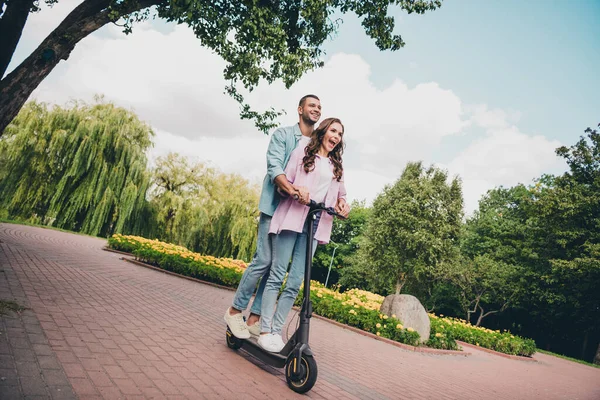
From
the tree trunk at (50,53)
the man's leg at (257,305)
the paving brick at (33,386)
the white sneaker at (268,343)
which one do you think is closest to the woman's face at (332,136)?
the man's leg at (257,305)

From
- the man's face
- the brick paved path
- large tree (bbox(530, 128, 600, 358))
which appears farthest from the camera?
large tree (bbox(530, 128, 600, 358))

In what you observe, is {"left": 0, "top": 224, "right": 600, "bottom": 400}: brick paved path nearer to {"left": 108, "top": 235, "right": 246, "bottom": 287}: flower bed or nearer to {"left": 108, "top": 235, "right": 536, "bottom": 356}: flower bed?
{"left": 108, "top": 235, "right": 536, "bottom": 356}: flower bed

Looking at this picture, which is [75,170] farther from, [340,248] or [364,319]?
[340,248]

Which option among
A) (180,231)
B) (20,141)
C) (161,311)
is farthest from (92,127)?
(161,311)

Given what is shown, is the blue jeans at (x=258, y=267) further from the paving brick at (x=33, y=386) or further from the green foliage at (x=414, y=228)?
the green foliage at (x=414, y=228)

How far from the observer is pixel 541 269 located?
2273 centimetres

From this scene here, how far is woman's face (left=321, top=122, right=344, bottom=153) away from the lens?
308 centimetres

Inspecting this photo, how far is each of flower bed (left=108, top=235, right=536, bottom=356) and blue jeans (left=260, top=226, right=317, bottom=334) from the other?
540 centimetres

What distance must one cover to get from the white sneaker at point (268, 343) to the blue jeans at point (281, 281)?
0.06 m

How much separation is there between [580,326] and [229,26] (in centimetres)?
2946

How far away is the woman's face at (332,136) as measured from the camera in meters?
3.08

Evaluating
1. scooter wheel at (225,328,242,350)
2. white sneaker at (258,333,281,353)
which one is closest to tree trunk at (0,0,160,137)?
scooter wheel at (225,328,242,350)

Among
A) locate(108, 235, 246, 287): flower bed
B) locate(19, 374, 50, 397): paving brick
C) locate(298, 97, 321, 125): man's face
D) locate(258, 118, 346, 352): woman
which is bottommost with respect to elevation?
locate(108, 235, 246, 287): flower bed

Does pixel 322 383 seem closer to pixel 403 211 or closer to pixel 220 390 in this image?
pixel 220 390
